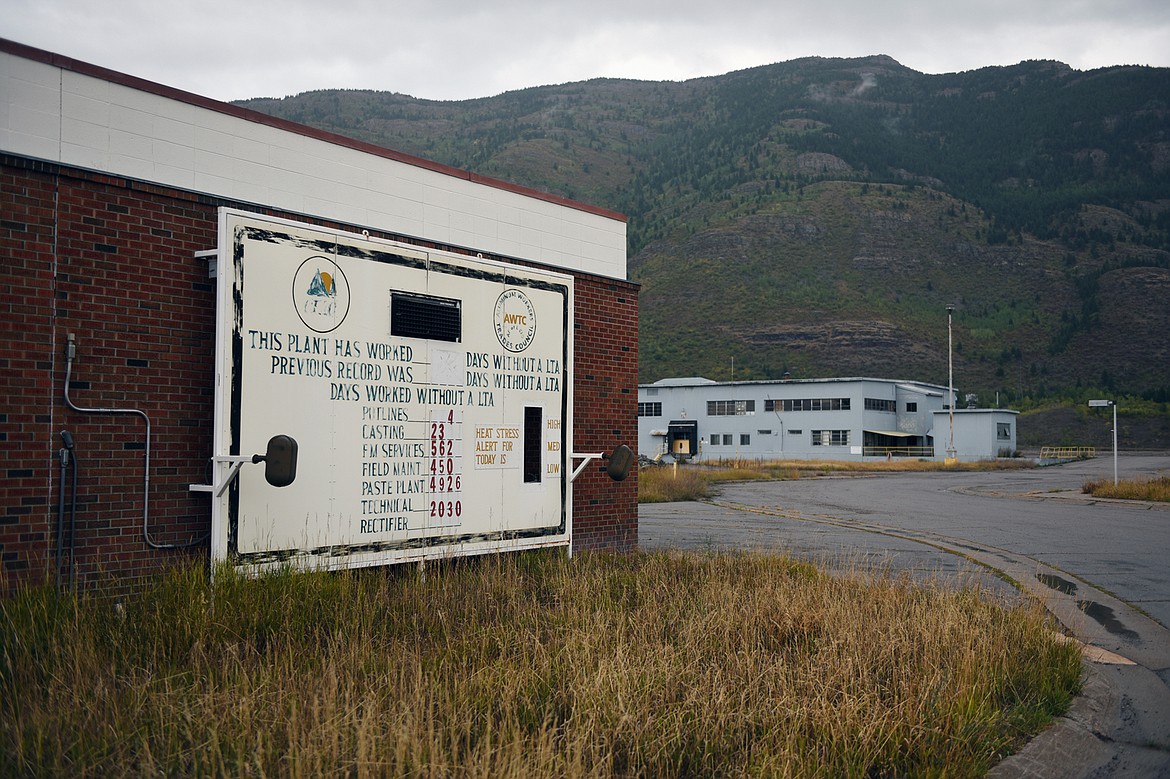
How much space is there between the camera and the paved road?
21.3 ft

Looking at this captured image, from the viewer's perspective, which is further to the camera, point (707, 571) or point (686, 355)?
point (686, 355)

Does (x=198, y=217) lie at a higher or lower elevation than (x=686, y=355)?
lower

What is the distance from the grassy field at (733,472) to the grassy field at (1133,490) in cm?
1262

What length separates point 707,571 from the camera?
11078 millimetres

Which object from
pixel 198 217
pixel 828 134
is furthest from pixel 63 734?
pixel 828 134

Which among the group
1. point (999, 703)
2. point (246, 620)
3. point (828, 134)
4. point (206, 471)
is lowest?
point (999, 703)

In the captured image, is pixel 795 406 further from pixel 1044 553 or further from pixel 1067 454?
pixel 1044 553

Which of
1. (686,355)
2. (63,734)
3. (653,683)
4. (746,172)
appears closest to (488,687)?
(653,683)

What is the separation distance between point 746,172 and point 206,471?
548 ft

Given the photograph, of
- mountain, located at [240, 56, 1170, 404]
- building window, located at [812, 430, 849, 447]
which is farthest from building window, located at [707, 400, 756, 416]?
mountain, located at [240, 56, 1170, 404]

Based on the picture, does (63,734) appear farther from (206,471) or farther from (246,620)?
(206,471)

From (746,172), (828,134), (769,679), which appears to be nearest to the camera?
(769,679)

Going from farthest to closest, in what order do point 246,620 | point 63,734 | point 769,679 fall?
point 246,620, point 769,679, point 63,734

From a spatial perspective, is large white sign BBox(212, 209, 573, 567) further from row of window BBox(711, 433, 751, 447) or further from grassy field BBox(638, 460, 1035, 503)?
row of window BBox(711, 433, 751, 447)
